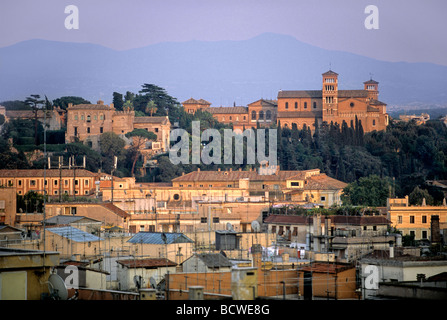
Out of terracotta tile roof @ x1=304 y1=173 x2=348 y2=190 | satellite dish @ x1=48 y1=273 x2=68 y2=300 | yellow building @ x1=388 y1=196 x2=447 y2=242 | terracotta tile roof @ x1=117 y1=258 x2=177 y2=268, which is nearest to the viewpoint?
satellite dish @ x1=48 y1=273 x2=68 y2=300

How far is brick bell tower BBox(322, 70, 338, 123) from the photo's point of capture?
226ft

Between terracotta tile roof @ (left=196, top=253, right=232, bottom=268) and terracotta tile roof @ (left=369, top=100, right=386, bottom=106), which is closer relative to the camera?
terracotta tile roof @ (left=196, top=253, right=232, bottom=268)

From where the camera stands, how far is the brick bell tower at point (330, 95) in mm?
68812

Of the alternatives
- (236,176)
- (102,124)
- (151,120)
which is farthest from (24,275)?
A: (151,120)

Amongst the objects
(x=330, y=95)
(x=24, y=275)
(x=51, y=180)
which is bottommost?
(x=24, y=275)

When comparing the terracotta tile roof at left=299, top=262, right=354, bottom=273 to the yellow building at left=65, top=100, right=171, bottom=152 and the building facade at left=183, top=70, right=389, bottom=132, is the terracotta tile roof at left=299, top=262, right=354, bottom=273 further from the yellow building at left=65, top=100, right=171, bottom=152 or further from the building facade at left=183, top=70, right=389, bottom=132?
the building facade at left=183, top=70, right=389, bottom=132

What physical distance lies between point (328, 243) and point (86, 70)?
6259 centimetres

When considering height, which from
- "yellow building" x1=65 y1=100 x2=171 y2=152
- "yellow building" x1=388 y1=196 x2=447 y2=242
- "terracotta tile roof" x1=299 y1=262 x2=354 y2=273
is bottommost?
"yellow building" x1=388 y1=196 x2=447 y2=242

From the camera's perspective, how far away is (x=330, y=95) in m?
69.8

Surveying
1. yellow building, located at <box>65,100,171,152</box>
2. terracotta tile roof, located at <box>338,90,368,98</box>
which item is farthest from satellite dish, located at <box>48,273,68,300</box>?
terracotta tile roof, located at <box>338,90,368,98</box>

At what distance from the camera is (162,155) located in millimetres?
56750

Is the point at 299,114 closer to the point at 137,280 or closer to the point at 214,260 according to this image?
the point at 214,260

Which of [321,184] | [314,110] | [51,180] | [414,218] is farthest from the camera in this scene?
[314,110]
